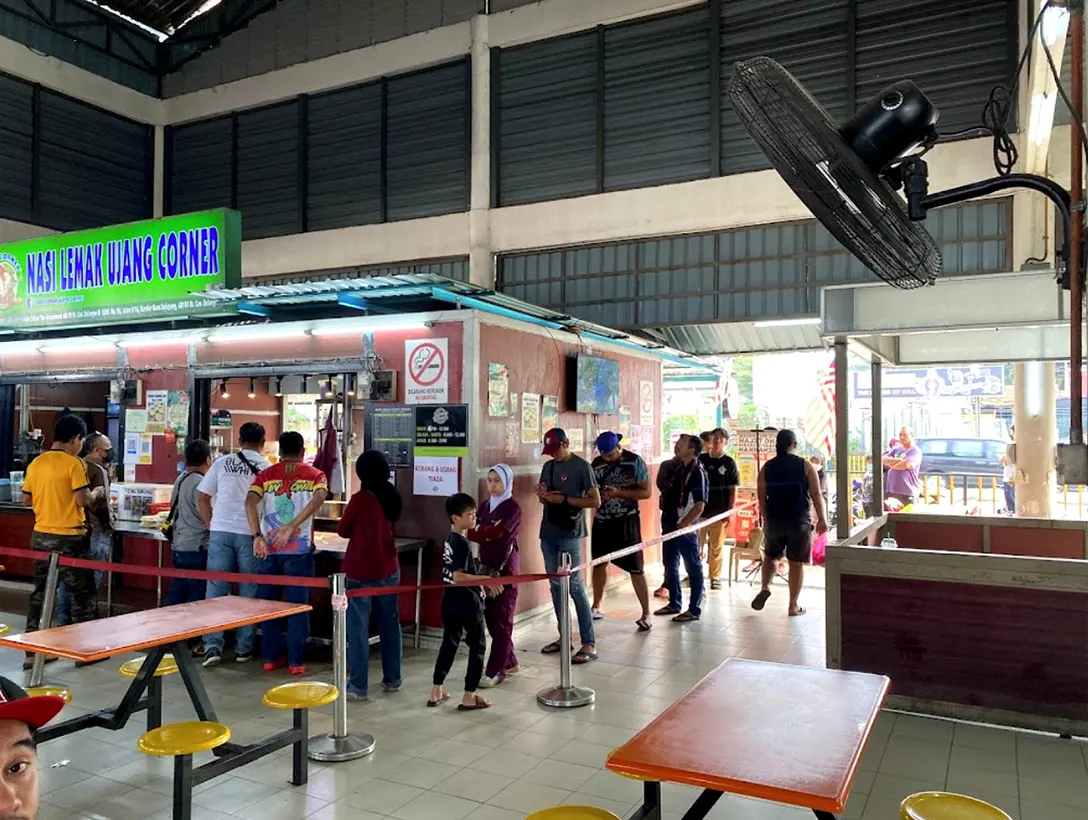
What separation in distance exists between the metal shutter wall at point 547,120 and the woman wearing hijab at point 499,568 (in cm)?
677

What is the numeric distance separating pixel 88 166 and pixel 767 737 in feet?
47.3

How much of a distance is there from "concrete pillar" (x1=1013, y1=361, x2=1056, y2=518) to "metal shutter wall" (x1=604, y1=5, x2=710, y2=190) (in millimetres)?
5164

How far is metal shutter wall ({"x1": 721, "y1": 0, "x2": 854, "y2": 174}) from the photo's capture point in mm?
9805

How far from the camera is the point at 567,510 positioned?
6.21 meters

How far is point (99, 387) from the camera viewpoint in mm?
11180

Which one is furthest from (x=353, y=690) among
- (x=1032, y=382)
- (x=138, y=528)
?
(x=1032, y=382)

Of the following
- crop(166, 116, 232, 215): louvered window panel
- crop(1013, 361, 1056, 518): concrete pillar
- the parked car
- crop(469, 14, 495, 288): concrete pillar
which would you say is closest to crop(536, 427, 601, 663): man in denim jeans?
crop(469, 14, 495, 288): concrete pillar

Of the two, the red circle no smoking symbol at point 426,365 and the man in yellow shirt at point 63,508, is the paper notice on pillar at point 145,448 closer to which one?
the man in yellow shirt at point 63,508

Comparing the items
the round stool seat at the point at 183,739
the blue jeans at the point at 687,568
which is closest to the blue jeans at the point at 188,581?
the round stool seat at the point at 183,739

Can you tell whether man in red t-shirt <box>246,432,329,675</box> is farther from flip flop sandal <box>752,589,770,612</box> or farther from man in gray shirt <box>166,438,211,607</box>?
flip flop sandal <box>752,589,770,612</box>

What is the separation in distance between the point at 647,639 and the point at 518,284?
20.7 ft

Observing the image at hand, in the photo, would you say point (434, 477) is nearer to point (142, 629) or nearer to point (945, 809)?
point (142, 629)

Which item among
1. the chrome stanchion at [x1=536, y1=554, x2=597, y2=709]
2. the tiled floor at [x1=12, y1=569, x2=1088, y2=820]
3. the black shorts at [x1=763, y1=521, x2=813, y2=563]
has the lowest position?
the tiled floor at [x1=12, y1=569, x2=1088, y2=820]

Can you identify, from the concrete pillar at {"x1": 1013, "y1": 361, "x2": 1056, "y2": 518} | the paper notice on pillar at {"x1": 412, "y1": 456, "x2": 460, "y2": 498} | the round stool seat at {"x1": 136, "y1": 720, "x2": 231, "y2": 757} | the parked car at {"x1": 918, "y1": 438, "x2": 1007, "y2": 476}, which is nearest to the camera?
the round stool seat at {"x1": 136, "y1": 720, "x2": 231, "y2": 757}
